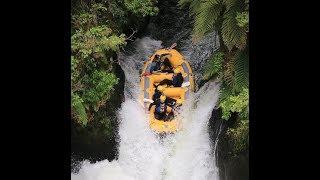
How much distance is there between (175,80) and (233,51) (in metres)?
1.30

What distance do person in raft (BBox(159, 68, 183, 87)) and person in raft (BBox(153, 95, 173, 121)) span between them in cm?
23

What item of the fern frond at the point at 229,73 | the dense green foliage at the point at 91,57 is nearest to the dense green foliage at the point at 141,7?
the dense green foliage at the point at 91,57

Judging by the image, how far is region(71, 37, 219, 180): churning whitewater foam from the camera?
25.3ft

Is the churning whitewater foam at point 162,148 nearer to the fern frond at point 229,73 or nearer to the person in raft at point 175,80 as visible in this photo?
the person in raft at point 175,80

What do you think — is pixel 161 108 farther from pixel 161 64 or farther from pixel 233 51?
pixel 233 51

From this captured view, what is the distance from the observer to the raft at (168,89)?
8.30 meters

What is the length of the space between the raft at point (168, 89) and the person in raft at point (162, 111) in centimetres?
6

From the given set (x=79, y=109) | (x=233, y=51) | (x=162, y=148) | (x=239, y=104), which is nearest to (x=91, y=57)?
(x=79, y=109)

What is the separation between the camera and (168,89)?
27.6 feet
